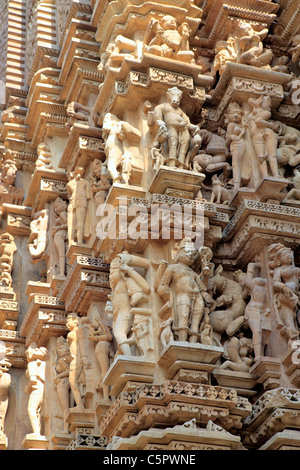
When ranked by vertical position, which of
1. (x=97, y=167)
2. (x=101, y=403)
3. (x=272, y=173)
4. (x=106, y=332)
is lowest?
(x=101, y=403)

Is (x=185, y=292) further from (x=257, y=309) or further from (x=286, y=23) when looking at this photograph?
(x=286, y=23)

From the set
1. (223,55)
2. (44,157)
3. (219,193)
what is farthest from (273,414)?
(44,157)

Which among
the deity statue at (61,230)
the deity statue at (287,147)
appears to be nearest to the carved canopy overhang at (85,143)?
the deity statue at (61,230)

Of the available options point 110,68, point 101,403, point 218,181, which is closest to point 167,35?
point 110,68

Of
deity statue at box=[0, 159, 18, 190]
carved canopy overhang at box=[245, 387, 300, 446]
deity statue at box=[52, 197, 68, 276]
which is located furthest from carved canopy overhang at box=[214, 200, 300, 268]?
deity statue at box=[0, 159, 18, 190]

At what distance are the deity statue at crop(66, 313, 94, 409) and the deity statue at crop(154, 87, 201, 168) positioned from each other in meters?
2.69

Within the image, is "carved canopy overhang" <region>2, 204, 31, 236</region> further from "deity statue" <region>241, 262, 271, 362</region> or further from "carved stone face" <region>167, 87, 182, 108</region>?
"deity statue" <region>241, 262, 271, 362</region>

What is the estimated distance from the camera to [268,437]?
1025 cm

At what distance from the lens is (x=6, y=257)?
55.0ft

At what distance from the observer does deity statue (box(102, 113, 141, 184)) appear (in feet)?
40.2

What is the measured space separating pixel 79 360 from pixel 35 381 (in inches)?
52.5

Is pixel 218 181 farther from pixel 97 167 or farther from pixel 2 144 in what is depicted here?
pixel 2 144

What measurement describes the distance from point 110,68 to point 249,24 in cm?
237

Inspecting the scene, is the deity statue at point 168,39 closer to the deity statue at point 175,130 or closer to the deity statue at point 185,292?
the deity statue at point 175,130
